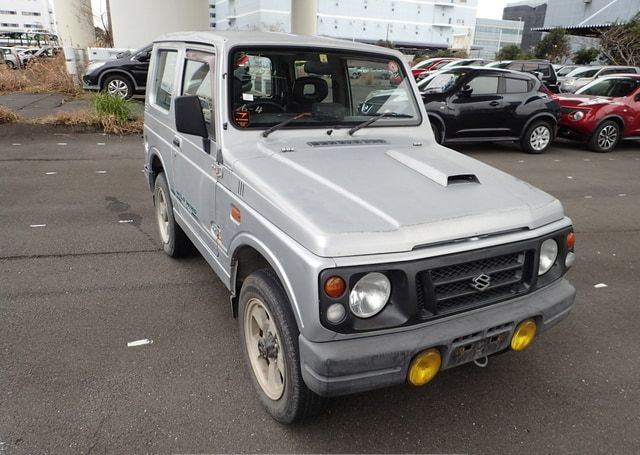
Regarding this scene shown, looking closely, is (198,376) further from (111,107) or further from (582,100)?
(582,100)

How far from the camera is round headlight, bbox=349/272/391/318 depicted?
2045mm

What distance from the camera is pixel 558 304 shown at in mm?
2518

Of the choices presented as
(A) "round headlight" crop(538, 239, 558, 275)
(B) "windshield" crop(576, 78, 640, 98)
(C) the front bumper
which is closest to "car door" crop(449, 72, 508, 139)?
(B) "windshield" crop(576, 78, 640, 98)

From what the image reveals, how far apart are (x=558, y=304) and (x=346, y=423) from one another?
4.23 feet

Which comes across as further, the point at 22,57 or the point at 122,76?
the point at 22,57

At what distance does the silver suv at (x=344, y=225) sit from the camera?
6.73 ft

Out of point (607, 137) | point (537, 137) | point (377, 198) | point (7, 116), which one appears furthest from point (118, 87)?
point (377, 198)

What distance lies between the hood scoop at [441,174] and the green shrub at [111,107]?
9.08m

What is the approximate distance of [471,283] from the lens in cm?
226

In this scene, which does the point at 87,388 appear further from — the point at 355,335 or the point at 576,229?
the point at 576,229

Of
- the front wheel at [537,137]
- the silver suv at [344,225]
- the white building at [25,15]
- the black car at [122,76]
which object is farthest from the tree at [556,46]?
the white building at [25,15]

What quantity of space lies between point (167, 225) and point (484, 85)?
7.82 metres

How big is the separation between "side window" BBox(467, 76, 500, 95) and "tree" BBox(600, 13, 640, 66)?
24.4 meters

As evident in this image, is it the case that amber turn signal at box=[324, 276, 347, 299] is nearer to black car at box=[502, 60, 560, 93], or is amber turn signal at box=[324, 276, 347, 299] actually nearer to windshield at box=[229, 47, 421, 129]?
windshield at box=[229, 47, 421, 129]
